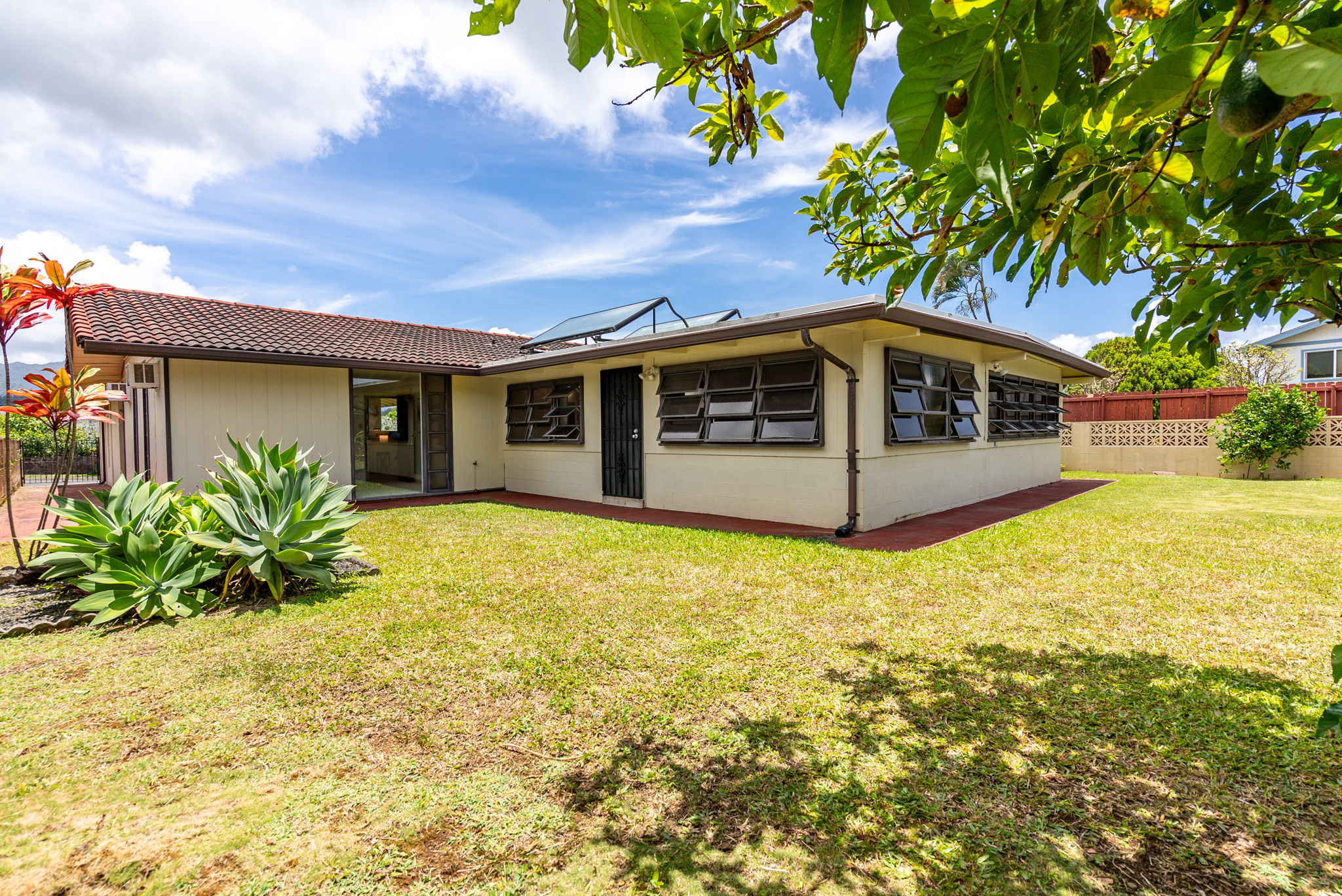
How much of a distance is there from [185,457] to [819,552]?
29.1 feet

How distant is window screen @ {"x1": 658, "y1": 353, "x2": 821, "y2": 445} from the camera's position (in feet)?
24.2

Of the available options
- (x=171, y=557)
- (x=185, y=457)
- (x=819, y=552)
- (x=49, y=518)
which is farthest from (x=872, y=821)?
(x=49, y=518)

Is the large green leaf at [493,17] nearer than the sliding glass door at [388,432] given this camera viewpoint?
Yes

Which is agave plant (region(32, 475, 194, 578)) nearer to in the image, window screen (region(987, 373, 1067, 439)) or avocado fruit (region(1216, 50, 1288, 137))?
avocado fruit (region(1216, 50, 1288, 137))

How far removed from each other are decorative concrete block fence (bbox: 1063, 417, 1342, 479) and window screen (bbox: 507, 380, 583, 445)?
1205 cm

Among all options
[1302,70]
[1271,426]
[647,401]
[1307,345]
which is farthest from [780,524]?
[1307,345]

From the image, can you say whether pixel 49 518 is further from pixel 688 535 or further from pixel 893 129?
pixel 893 129

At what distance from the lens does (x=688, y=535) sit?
691 centimetres

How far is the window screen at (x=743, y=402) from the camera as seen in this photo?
24.2 feet

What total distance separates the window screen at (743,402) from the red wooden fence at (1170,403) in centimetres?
1075

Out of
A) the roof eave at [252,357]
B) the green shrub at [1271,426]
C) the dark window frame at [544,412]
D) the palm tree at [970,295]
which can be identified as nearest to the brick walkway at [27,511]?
the roof eave at [252,357]

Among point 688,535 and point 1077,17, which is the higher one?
point 1077,17

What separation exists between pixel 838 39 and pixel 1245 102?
62 centimetres

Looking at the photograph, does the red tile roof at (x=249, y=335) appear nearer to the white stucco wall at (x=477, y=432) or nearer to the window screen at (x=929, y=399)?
the white stucco wall at (x=477, y=432)
